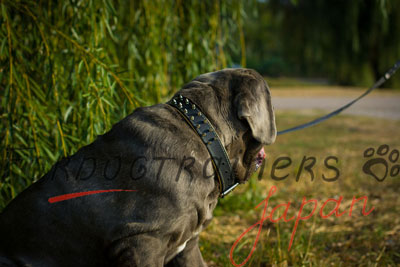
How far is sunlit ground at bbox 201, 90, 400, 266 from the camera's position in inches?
105

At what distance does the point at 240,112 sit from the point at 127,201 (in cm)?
65

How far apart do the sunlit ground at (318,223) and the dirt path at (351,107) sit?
182 inches

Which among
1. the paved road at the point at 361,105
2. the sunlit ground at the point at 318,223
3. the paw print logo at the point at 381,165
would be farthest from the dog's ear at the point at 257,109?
the paved road at the point at 361,105

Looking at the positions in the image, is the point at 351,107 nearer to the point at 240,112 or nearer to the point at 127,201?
the point at 240,112

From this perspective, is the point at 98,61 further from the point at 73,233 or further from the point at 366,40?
the point at 366,40

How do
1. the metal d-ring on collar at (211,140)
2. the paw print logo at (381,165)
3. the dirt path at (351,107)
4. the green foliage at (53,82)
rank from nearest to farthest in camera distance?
the metal d-ring on collar at (211,140)
the green foliage at (53,82)
the paw print logo at (381,165)
the dirt path at (351,107)

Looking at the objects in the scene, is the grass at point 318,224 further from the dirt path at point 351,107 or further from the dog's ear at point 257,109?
the dirt path at point 351,107

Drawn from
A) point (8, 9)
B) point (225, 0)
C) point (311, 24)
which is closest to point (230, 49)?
point (225, 0)

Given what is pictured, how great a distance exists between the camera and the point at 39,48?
2.56 m

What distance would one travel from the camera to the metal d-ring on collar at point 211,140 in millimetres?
1818

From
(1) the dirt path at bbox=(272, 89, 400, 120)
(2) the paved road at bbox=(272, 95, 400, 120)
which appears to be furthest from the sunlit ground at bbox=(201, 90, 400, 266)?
(1) the dirt path at bbox=(272, 89, 400, 120)

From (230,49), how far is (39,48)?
1.67 m

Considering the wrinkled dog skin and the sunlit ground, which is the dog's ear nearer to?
the wrinkled dog skin

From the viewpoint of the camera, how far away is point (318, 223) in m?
3.39
